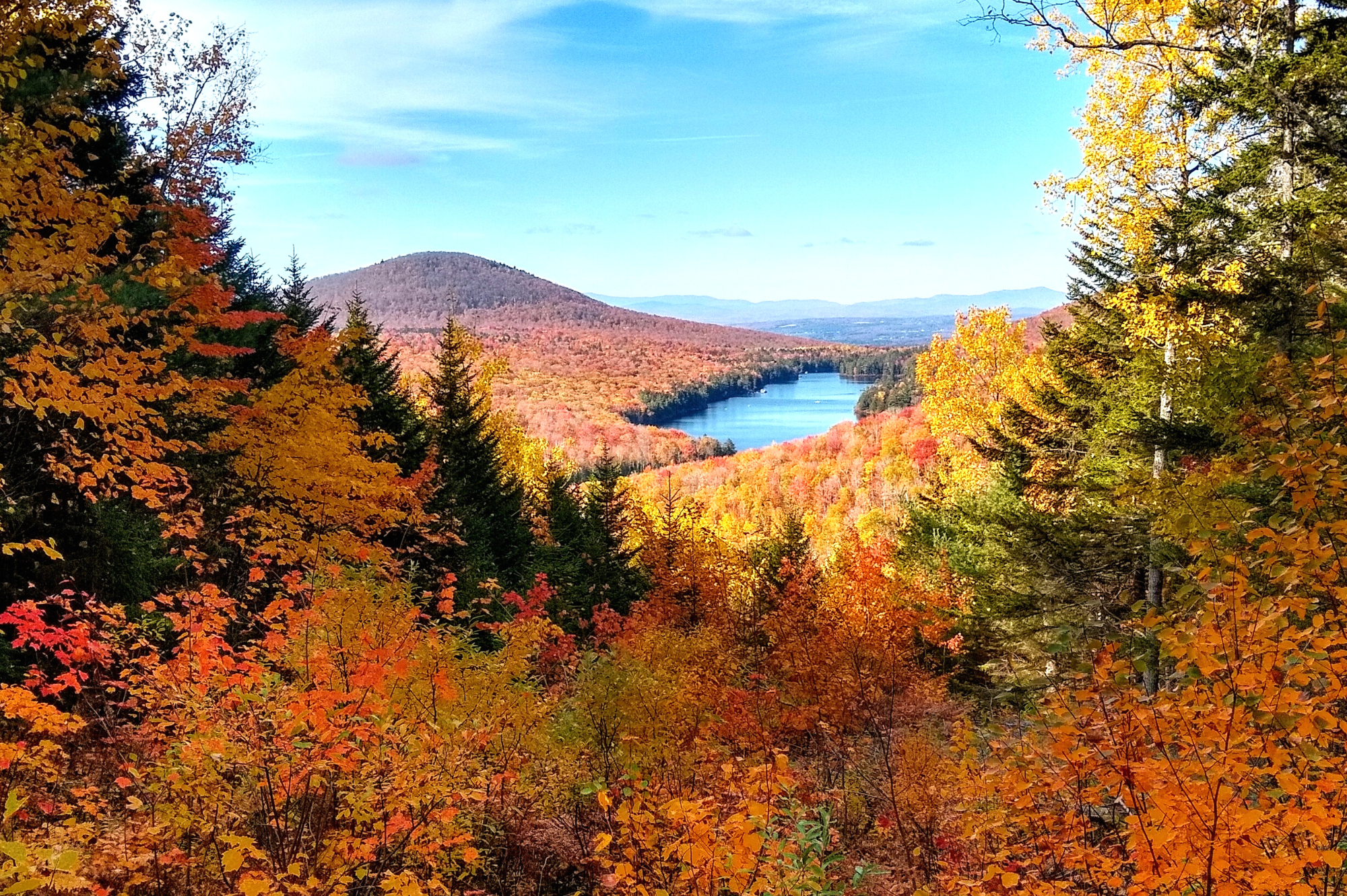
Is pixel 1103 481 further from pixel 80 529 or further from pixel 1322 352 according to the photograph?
pixel 80 529

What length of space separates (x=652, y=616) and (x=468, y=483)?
6.70m

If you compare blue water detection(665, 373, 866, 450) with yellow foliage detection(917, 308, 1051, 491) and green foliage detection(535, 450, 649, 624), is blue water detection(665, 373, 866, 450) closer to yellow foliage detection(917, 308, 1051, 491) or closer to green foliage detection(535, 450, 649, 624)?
green foliage detection(535, 450, 649, 624)

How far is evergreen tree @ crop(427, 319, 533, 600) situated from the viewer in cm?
1992

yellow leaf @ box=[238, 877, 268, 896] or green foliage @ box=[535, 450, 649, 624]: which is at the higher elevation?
yellow leaf @ box=[238, 877, 268, 896]

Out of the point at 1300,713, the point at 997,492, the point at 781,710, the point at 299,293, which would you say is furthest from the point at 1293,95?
the point at 299,293

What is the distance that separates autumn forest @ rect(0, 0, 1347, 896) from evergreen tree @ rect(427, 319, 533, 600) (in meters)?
0.45

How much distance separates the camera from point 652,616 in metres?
21.0

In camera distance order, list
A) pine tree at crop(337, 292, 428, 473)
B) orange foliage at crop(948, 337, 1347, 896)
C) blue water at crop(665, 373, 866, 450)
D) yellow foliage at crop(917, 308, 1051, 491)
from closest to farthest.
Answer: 1. orange foliage at crop(948, 337, 1347, 896)
2. pine tree at crop(337, 292, 428, 473)
3. yellow foliage at crop(917, 308, 1051, 491)
4. blue water at crop(665, 373, 866, 450)

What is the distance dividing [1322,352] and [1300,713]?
4.47 m

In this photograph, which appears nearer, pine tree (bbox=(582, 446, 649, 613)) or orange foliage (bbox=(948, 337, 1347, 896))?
orange foliage (bbox=(948, 337, 1347, 896))

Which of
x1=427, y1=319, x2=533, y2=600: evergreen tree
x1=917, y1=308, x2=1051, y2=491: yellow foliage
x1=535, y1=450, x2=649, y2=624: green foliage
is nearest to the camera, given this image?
x1=427, y1=319, x2=533, y2=600: evergreen tree

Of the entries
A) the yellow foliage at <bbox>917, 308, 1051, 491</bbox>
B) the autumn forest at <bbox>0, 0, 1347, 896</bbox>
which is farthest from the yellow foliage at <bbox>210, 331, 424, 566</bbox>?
the yellow foliage at <bbox>917, 308, 1051, 491</bbox>

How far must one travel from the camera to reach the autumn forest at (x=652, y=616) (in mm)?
4133

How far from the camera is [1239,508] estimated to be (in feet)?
19.6
